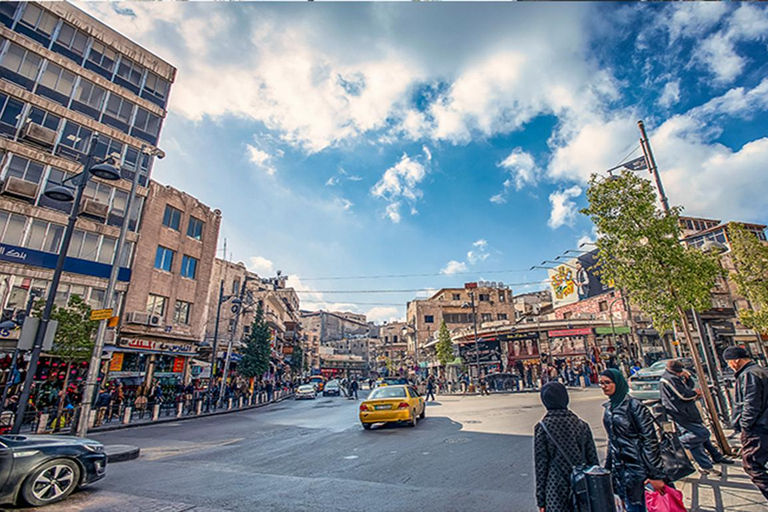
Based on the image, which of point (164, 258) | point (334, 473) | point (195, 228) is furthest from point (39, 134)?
point (334, 473)

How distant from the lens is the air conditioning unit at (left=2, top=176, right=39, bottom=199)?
1922 cm

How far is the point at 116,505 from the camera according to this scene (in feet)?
18.0

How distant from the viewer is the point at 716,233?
38.4 m

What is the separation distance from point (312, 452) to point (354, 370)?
99565 mm

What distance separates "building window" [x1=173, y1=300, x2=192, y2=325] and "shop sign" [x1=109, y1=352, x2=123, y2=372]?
174 inches

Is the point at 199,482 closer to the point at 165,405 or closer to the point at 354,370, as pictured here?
the point at 165,405

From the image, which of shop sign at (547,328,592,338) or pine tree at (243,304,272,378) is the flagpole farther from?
pine tree at (243,304,272,378)

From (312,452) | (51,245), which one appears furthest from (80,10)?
(312,452)

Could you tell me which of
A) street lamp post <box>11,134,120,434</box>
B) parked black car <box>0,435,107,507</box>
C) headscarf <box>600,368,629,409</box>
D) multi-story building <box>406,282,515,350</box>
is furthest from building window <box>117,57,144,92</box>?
multi-story building <box>406,282,515,350</box>

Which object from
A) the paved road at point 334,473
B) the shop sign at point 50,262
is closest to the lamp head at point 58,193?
the paved road at point 334,473

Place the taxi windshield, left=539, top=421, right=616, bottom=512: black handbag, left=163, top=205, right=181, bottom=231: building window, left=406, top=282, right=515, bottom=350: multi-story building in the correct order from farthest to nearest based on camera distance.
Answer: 1. left=406, top=282, right=515, bottom=350: multi-story building
2. left=163, top=205, right=181, bottom=231: building window
3. the taxi windshield
4. left=539, top=421, right=616, bottom=512: black handbag

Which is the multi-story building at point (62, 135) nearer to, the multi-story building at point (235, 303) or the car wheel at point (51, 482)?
the multi-story building at point (235, 303)

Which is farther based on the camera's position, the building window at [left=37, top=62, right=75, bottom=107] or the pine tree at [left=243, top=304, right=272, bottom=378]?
the pine tree at [left=243, top=304, right=272, bottom=378]

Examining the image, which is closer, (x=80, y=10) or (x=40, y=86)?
(x=40, y=86)
